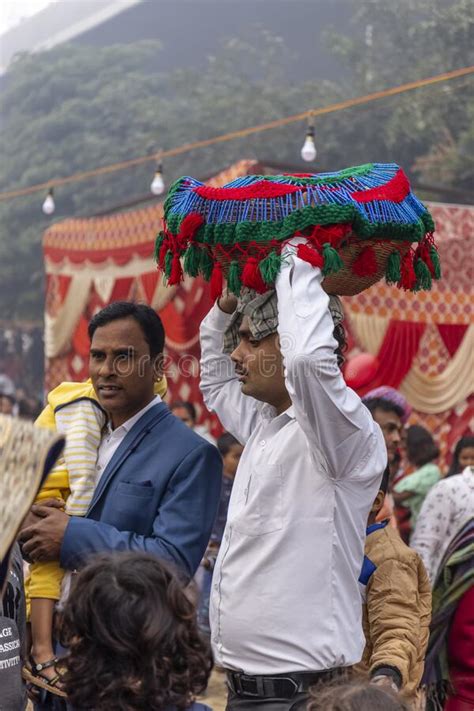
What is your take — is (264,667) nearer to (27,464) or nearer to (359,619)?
(359,619)

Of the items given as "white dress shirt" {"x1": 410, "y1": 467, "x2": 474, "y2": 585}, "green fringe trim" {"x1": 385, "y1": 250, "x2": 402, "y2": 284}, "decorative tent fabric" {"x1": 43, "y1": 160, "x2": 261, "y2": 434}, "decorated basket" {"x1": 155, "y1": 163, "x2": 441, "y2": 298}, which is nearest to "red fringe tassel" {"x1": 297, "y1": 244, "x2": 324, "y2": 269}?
"decorated basket" {"x1": 155, "y1": 163, "x2": 441, "y2": 298}

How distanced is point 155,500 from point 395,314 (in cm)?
676

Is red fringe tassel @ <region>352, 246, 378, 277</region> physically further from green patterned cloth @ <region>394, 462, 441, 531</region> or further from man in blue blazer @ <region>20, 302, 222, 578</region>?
green patterned cloth @ <region>394, 462, 441, 531</region>

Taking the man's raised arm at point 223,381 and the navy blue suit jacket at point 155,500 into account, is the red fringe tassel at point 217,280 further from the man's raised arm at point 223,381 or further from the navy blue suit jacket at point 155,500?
the navy blue suit jacket at point 155,500

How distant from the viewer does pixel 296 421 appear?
306cm

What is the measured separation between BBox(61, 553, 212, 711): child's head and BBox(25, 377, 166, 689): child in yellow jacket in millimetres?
994

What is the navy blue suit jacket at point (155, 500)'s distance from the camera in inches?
123

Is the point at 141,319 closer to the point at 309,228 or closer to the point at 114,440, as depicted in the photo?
the point at 114,440

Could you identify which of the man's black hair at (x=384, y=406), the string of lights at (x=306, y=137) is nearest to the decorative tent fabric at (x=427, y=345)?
the string of lights at (x=306, y=137)

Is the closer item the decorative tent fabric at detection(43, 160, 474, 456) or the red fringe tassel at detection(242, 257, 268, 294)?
the red fringe tassel at detection(242, 257, 268, 294)

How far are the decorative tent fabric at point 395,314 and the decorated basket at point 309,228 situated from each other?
532 centimetres

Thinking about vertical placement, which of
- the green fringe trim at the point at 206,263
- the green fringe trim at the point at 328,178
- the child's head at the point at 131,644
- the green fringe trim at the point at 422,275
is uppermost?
the green fringe trim at the point at 328,178

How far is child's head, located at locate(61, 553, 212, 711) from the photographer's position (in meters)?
2.16

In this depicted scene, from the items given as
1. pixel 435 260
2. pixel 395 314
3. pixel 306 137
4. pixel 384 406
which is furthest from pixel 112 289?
pixel 435 260
